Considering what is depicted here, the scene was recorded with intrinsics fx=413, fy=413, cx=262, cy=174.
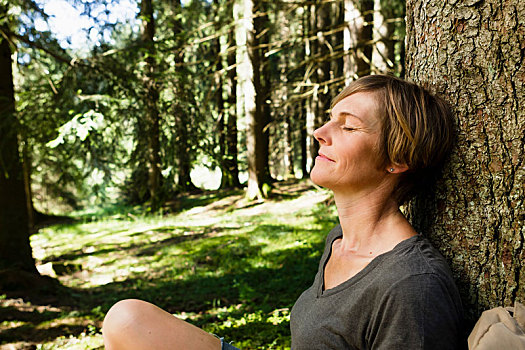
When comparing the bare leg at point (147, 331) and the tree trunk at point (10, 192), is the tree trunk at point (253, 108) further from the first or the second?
the bare leg at point (147, 331)

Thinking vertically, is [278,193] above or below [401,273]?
below

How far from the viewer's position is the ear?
5.65 feet

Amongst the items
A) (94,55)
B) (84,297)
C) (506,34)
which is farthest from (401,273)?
(94,55)

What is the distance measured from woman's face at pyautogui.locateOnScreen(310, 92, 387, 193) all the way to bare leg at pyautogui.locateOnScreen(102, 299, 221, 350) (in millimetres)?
982

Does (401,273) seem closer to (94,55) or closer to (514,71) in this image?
(514,71)

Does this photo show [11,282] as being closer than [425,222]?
No

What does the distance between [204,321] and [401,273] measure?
3.47 m

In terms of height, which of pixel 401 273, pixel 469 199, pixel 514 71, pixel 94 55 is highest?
pixel 94 55

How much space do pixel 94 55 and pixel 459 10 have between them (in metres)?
5.86

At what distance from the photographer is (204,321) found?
4.49 m

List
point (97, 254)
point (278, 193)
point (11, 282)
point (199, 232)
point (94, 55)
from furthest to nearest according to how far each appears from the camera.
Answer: point (278, 193), point (199, 232), point (97, 254), point (94, 55), point (11, 282)

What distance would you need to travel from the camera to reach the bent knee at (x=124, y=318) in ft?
6.50

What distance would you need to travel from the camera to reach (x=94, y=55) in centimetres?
634

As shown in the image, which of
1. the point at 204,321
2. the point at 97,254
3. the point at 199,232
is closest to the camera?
the point at 204,321
